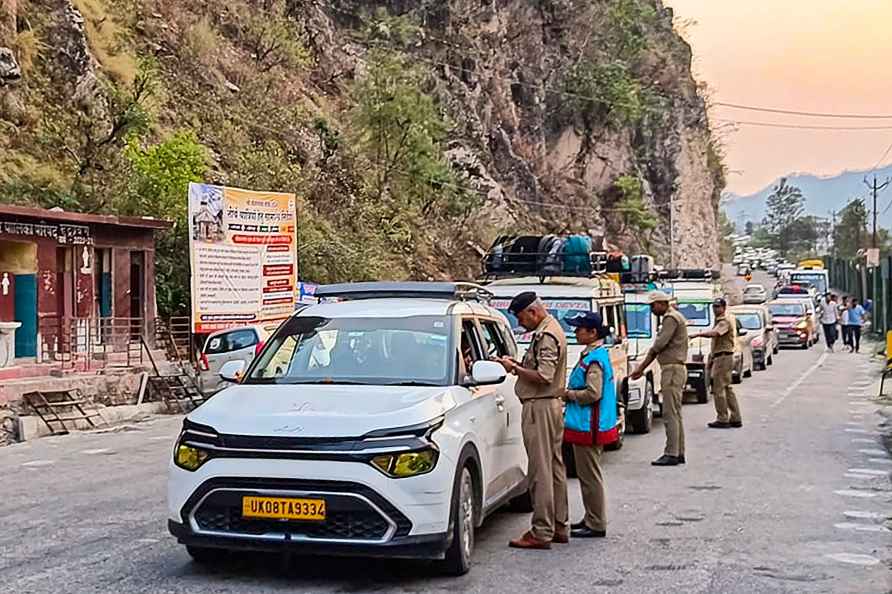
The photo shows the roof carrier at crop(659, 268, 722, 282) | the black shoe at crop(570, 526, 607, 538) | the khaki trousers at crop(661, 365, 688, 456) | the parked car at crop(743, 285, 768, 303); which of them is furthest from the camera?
the parked car at crop(743, 285, 768, 303)

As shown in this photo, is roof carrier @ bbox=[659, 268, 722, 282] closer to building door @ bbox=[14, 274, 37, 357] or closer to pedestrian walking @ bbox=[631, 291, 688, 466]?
pedestrian walking @ bbox=[631, 291, 688, 466]

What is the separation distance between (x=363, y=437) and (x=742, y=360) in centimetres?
2105

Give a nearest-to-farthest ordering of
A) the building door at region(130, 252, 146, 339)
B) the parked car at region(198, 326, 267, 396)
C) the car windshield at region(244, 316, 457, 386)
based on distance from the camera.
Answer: the car windshield at region(244, 316, 457, 386)
the parked car at region(198, 326, 267, 396)
the building door at region(130, 252, 146, 339)

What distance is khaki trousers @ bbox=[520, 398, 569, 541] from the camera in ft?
27.0

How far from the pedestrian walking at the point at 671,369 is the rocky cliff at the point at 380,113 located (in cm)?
1680

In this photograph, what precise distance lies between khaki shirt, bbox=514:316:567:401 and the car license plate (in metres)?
2.10

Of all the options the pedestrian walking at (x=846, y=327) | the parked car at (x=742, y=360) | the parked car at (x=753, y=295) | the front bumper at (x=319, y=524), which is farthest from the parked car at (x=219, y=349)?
the parked car at (x=753, y=295)

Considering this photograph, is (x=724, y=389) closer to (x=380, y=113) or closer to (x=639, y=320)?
(x=639, y=320)

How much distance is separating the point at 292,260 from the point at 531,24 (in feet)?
120

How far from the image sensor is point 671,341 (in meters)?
13.5

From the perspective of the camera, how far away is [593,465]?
8.77m

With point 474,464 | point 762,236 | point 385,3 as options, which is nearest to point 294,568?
point 474,464

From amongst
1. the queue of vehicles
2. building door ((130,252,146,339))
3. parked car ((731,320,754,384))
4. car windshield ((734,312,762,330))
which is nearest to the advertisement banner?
building door ((130,252,146,339))

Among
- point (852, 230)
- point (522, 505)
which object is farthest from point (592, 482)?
point (852, 230)
